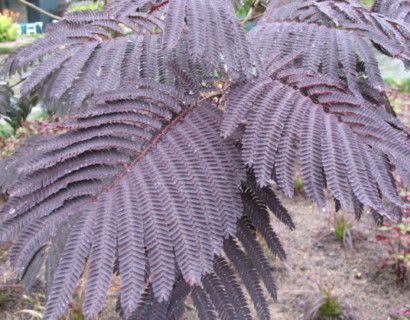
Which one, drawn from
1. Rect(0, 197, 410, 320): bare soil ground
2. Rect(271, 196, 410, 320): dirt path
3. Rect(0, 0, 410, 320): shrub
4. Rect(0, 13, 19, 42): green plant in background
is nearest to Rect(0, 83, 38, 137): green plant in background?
Rect(0, 0, 410, 320): shrub

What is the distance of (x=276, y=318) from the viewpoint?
243cm

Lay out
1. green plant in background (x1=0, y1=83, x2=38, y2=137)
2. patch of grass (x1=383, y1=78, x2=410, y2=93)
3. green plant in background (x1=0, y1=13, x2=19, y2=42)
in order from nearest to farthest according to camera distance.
Result: green plant in background (x1=0, y1=83, x2=38, y2=137)
patch of grass (x1=383, y1=78, x2=410, y2=93)
green plant in background (x1=0, y1=13, x2=19, y2=42)

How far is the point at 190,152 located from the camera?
748 mm

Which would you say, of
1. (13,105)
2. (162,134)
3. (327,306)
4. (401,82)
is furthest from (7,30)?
(162,134)

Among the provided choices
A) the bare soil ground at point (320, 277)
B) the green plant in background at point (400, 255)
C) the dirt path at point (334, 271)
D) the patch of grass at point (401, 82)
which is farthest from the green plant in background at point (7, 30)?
the green plant in background at point (400, 255)

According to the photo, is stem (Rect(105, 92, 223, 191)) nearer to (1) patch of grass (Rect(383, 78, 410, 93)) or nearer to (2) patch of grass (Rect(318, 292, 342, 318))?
(2) patch of grass (Rect(318, 292, 342, 318))

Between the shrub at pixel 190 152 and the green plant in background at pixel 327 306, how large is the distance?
5.11 ft

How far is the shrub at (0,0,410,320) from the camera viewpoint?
629 mm

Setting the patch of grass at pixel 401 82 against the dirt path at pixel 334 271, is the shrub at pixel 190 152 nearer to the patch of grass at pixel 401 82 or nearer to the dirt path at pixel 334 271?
the dirt path at pixel 334 271

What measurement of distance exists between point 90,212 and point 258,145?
272mm

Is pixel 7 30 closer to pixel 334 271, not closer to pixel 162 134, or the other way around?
pixel 334 271

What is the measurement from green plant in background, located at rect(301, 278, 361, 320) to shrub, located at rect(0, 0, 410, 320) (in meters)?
1.56

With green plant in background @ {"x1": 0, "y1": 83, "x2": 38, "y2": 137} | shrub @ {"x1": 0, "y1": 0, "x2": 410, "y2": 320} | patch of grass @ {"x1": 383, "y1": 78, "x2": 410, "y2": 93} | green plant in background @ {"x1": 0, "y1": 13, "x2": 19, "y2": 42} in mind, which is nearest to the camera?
shrub @ {"x1": 0, "y1": 0, "x2": 410, "y2": 320}

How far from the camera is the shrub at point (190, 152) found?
63 cm
